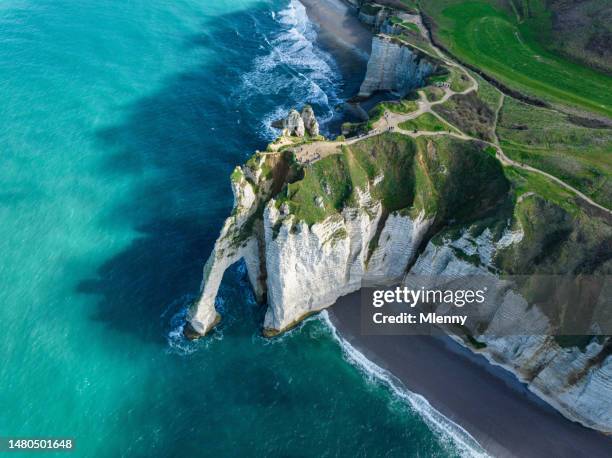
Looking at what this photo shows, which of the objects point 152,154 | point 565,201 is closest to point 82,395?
point 152,154

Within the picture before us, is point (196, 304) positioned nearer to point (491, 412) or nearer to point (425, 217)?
point (425, 217)

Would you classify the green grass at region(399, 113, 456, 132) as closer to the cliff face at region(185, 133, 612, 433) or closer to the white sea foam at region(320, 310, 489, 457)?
the cliff face at region(185, 133, 612, 433)

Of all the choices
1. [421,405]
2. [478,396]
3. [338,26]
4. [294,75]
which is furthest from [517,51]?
[421,405]

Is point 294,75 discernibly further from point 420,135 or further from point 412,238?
point 412,238

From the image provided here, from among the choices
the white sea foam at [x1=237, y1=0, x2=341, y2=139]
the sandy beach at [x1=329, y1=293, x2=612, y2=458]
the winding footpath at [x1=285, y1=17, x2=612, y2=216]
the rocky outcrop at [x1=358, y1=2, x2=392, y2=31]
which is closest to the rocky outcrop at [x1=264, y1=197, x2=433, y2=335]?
the sandy beach at [x1=329, y1=293, x2=612, y2=458]

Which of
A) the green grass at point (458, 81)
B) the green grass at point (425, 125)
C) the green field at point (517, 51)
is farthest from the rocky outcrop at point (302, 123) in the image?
the green field at point (517, 51)

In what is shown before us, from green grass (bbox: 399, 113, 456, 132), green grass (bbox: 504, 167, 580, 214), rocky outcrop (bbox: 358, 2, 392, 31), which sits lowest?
green grass (bbox: 504, 167, 580, 214)

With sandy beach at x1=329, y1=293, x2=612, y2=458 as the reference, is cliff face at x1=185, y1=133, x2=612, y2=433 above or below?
above

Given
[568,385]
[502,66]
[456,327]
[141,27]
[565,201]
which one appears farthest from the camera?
[141,27]
